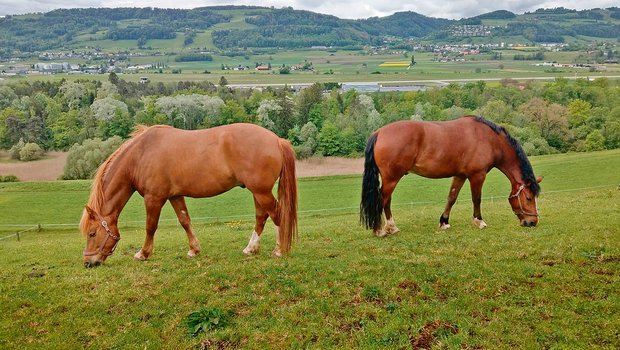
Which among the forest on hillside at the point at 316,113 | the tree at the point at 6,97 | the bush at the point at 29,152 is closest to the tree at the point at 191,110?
the forest on hillside at the point at 316,113

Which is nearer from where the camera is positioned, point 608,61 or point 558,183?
point 558,183

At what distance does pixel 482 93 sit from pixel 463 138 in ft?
311

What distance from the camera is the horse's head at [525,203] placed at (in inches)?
468

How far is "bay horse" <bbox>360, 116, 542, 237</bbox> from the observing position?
450 inches

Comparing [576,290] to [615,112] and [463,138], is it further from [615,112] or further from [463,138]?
[615,112]

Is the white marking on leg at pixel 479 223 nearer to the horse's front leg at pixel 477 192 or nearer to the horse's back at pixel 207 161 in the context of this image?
the horse's front leg at pixel 477 192

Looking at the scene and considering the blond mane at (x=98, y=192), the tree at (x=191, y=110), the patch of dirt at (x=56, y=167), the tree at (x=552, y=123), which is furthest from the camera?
the tree at (x=191, y=110)

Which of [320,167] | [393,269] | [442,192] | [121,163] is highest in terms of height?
[121,163]

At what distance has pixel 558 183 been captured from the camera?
112 ft

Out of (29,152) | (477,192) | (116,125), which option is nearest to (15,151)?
(29,152)

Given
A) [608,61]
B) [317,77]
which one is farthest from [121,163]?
[608,61]

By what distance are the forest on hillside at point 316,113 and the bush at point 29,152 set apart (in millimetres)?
3992

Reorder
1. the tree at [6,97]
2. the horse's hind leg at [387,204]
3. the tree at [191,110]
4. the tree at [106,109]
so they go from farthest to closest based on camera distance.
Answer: the tree at [6,97], the tree at [191,110], the tree at [106,109], the horse's hind leg at [387,204]

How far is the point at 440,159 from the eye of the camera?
1152 cm
